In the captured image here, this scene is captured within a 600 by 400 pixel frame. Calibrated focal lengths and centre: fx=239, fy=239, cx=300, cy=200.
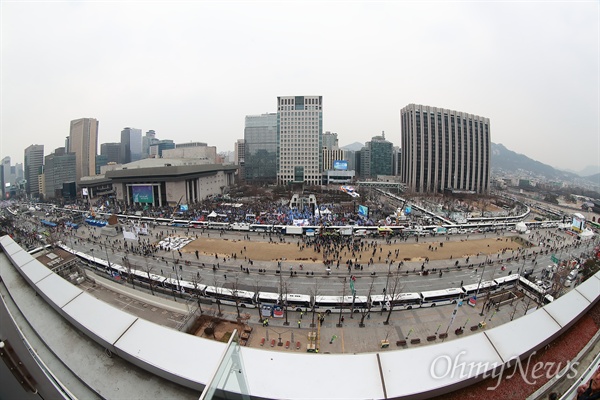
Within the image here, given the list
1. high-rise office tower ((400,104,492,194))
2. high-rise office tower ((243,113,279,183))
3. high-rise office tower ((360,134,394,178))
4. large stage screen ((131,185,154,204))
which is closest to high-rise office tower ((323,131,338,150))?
high-rise office tower ((360,134,394,178))

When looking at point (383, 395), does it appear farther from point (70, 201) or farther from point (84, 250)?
point (70, 201)

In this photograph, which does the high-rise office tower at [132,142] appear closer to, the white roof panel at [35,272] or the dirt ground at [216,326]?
the dirt ground at [216,326]

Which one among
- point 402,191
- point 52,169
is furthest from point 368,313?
point 52,169

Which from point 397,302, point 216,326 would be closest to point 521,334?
point 397,302

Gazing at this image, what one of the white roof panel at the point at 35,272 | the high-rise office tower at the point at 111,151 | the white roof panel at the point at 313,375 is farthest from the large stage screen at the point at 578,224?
the high-rise office tower at the point at 111,151

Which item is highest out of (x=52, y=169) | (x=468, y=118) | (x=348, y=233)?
(x=468, y=118)
